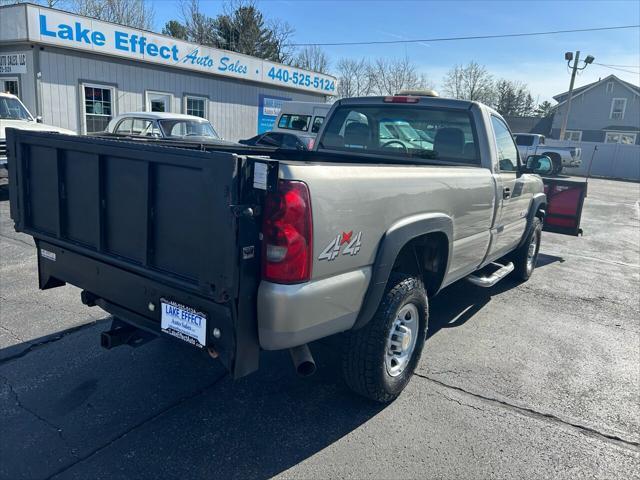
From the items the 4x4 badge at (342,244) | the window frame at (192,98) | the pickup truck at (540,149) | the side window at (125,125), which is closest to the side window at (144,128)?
the side window at (125,125)

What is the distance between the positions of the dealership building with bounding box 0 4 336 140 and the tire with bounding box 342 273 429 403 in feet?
A: 47.0

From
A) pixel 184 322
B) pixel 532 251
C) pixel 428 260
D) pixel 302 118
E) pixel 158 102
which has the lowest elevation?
pixel 532 251

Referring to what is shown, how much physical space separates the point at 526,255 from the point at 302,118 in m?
12.9

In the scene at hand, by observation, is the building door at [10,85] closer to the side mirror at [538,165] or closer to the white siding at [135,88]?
the white siding at [135,88]

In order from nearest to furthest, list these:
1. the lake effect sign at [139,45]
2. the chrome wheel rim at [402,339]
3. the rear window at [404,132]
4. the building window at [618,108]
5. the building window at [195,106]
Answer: the chrome wheel rim at [402,339], the rear window at [404,132], the lake effect sign at [139,45], the building window at [195,106], the building window at [618,108]

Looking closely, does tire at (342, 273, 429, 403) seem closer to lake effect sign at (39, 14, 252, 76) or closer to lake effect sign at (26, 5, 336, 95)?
lake effect sign at (26, 5, 336, 95)

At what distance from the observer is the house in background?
42625 mm

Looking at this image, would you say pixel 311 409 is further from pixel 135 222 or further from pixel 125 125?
pixel 125 125

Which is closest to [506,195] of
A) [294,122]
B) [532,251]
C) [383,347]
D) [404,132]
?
[404,132]

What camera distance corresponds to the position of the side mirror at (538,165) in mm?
5301

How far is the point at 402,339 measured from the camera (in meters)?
3.43

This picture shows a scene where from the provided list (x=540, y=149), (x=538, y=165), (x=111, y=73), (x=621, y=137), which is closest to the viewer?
(x=538, y=165)

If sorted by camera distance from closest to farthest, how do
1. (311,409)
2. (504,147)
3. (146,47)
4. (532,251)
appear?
(311,409), (504,147), (532,251), (146,47)

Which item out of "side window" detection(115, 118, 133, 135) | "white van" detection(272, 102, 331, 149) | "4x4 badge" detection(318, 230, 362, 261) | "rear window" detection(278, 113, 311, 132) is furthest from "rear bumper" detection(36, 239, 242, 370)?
"rear window" detection(278, 113, 311, 132)
